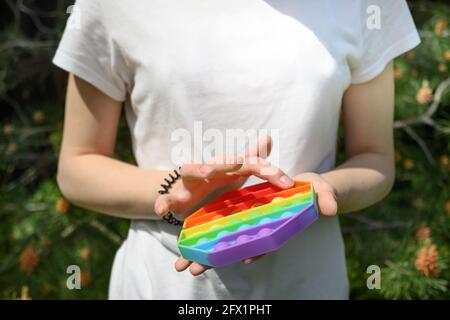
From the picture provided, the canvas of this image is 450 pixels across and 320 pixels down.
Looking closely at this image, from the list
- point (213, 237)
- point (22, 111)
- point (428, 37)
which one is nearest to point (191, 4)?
point (213, 237)

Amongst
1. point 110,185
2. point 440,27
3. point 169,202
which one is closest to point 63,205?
point 110,185

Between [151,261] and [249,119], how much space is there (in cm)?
21

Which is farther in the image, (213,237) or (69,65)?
(69,65)

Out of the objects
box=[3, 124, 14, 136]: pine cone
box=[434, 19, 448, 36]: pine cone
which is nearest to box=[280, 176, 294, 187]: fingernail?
box=[434, 19, 448, 36]: pine cone

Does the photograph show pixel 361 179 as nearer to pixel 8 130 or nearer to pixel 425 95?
pixel 425 95

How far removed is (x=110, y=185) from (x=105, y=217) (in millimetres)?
445

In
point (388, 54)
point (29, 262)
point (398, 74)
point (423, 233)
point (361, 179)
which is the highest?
point (388, 54)

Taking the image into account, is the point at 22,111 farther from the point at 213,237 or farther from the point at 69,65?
the point at 213,237

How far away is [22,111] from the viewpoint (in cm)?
134

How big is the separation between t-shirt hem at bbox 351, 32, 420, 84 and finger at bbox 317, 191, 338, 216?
0.60 ft

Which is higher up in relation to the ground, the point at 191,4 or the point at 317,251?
the point at 191,4

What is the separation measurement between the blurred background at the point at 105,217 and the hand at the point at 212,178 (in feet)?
1.36

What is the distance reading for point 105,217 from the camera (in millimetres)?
1131

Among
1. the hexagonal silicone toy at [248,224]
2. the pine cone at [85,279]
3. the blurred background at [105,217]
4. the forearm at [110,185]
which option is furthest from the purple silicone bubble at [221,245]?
the pine cone at [85,279]
